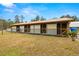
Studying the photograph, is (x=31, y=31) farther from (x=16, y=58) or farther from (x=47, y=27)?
(x=16, y=58)

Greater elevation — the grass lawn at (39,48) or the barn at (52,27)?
the barn at (52,27)

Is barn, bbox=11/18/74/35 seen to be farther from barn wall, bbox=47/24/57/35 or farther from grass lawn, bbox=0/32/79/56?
grass lawn, bbox=0/32/79/56

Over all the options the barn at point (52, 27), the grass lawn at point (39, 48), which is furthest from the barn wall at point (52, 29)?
the grass lawn at point (39, 48)

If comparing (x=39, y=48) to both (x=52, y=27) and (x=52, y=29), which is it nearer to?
(x=52, y=29)

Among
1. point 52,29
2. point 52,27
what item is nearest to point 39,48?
point 52,29

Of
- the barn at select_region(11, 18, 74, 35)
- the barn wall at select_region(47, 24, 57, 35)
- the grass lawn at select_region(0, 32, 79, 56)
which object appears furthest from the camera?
the barn wall at select_region(47, 24, 57, 35)

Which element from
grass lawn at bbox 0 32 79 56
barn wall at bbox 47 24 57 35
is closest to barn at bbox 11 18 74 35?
barn wall at bbox 47 24 57 35

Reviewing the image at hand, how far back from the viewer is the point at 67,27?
1814 cm

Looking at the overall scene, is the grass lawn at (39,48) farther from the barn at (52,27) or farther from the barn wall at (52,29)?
the barn wall at (52,29)

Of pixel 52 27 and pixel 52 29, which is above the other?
pixel 52 27

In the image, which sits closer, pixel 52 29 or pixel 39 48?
pixel 39 48

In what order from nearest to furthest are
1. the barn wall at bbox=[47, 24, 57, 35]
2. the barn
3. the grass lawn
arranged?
the grass lawn, the barn, the barn wall at bbox=[47, 24, 57, 35]

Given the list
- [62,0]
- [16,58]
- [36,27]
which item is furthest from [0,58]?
[36,27]

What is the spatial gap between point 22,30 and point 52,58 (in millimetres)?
20783
